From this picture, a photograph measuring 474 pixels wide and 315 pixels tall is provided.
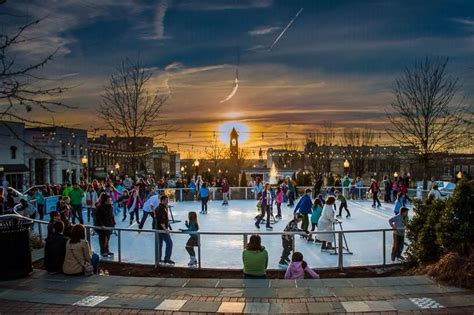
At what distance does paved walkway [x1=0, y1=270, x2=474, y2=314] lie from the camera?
258 inches

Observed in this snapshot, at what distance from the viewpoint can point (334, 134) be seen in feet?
218

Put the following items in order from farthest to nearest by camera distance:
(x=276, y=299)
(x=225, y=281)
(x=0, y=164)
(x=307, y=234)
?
(x=0, y=164) < (x=307, y=234) < (x=225, y=281) < (x=276, y=299)

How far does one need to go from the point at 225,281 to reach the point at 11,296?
10.7 feet

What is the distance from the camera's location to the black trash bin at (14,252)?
26.5 ft

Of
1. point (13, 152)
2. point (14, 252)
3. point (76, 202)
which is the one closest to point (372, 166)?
point (13, 152)

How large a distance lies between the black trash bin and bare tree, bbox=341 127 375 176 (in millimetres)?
51500

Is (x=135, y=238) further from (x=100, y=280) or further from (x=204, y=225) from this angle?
(x=204, y=225)

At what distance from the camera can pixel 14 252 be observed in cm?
816

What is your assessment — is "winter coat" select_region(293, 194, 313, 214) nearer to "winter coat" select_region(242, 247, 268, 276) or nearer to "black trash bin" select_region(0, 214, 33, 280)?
"winter coat" select_region(242, 247, 268, 276)

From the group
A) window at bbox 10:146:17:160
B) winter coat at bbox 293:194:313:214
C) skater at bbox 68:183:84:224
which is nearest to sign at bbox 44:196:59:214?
skater at bbox 68:183:84:224

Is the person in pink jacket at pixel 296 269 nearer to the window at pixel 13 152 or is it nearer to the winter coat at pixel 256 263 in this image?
the winter coat at pixel 256 263

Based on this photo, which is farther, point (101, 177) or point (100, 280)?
point (101, 177)

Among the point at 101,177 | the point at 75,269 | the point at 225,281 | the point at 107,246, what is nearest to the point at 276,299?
the point at 225,281

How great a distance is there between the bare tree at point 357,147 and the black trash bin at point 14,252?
5150 cm
